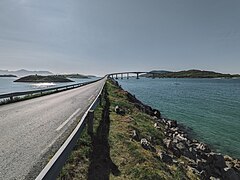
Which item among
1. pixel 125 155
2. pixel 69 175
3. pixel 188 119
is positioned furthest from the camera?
pixel 188 119

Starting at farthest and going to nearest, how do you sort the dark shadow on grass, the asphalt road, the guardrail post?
the guardrail post < the dark shadow on grass < the asphalt road

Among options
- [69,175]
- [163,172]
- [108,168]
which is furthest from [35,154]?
[163,172]

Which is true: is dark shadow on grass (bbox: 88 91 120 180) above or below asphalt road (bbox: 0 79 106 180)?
below

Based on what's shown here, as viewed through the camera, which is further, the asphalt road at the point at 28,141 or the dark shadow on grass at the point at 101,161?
the dark shadow on grass at the point at 101,161

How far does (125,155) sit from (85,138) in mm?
1552

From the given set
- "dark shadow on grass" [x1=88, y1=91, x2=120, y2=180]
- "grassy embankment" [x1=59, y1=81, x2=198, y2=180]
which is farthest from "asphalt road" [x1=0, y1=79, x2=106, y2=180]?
"dark shadow on grass" [x1=88, y1=91, x2=120, y2=180]

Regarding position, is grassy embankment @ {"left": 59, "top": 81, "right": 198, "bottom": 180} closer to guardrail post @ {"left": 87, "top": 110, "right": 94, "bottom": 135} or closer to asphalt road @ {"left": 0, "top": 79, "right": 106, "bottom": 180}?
guardrail post @ {"left": 87, "top": 110, "right": 94, "bottom": 135}

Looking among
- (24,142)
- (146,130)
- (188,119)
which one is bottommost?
(188,119)

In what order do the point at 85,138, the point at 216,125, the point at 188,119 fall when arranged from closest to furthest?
the point at 85,138, the point at 216,125, the point at 188,119

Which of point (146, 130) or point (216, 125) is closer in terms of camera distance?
point (146, 130)

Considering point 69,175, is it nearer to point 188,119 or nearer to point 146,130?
point 146,130

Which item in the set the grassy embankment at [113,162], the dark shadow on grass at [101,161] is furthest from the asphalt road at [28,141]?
the dark shadow on grass at [101,161]

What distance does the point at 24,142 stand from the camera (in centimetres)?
686

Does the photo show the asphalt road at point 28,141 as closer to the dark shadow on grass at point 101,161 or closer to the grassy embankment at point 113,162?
the grassy embankment at point 113,162
